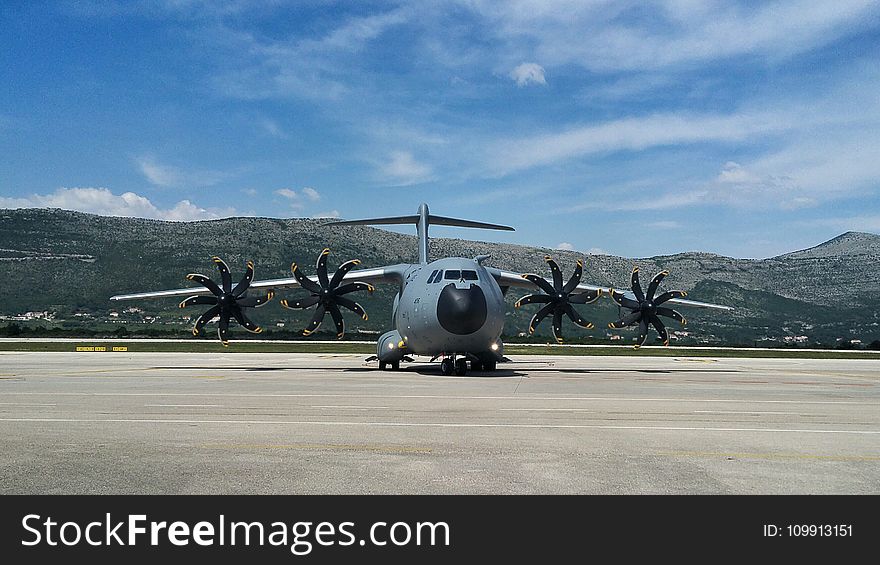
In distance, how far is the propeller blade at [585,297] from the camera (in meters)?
30.6

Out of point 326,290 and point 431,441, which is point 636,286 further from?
point 431,441

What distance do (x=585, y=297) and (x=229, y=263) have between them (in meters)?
143

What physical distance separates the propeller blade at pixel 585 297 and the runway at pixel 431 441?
1227 cm

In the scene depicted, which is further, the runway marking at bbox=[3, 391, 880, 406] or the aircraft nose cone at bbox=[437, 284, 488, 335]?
the aircraft nose cone at bbox=[437, 284, 488, 335]

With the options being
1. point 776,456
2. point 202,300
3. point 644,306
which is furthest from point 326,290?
point 776,456

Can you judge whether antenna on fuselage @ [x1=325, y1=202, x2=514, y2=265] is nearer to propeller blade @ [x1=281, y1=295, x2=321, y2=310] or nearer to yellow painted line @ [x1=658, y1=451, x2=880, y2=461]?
propeller blade @ [x1=281, y1=295, x2=321, y2=310]

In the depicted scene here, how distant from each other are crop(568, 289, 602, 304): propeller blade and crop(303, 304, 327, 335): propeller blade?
991 cm

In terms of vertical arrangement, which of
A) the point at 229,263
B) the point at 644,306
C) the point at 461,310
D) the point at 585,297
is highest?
the point at 229,263

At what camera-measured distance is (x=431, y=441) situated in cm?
973

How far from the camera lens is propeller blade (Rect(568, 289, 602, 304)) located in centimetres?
3057

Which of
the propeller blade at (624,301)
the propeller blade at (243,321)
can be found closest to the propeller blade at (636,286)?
the propeller blade at (624,301)

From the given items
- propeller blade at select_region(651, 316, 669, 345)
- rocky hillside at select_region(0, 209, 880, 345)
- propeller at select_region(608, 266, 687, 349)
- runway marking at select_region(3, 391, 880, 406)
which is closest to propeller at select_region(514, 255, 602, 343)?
propeller at select_region(608, 266, 687, 349)
